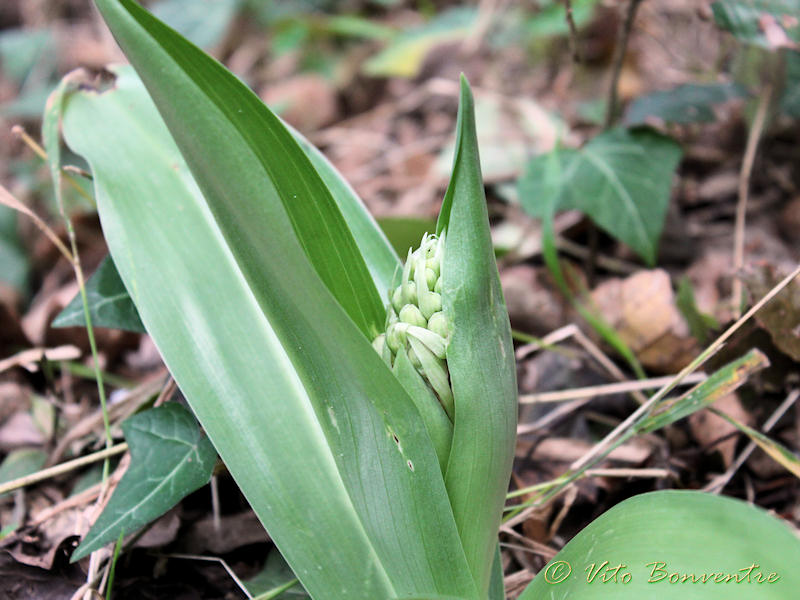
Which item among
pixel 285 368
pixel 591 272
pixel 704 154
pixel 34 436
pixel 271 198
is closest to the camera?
pixel 271 198

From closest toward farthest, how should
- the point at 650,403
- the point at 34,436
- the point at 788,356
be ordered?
the point at 650,403 → the point at 788,356 → the point at 34,436

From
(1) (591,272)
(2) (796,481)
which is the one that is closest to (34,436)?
(1) (591,272)

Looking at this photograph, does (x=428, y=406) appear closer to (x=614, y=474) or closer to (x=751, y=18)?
(x=614, y=474)

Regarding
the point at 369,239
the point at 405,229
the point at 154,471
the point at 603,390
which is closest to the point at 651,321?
the point at 603,390

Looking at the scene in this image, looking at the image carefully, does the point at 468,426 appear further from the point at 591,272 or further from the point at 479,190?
the point at 591,272

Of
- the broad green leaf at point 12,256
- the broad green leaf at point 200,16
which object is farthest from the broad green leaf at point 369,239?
the broad green leaf at point 200,16

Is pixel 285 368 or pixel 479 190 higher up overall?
pixel 479 190

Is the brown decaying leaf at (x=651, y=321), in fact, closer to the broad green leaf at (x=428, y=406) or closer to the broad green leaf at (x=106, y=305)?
the broad green leaf at (x=428, y=406)
